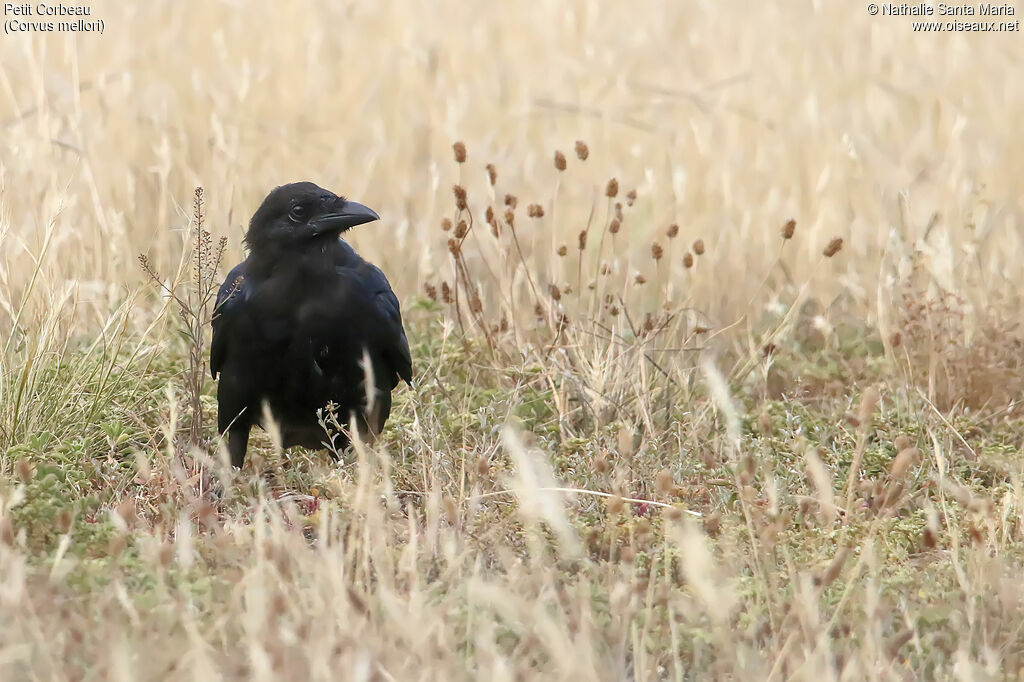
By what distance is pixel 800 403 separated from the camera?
5.08 metres

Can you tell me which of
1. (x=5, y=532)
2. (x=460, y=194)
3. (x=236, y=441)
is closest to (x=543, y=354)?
(x=460, y=194)

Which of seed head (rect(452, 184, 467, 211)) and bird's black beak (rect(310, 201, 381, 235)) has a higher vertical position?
seed head (rect(452, 184, 467, 211))

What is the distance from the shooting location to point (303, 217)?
4703mm

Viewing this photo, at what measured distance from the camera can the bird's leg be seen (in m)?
Answer: 4.80

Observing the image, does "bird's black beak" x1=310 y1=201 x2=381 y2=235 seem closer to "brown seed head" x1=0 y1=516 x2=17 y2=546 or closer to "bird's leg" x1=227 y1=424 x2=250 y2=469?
"bird's leg" x1=227 y1=424 x2=250 y2=469

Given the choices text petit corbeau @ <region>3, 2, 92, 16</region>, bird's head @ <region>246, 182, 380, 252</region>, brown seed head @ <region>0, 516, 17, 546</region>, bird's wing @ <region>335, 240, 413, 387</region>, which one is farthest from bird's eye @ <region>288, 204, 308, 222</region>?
text petit corbeau @ <region>3, 2, 92, 16</region>

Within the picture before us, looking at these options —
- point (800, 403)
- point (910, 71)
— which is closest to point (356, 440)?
point (800, 403)

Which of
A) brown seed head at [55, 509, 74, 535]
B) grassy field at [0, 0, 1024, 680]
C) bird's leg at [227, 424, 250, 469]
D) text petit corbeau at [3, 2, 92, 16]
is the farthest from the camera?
text petit corbeau at [3, 2, 92, 16]

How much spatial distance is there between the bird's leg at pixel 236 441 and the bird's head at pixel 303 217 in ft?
2.03

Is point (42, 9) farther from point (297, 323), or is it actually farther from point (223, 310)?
point (297, 323)

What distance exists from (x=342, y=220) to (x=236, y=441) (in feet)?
2.82

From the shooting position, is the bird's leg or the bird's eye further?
the bird's leg

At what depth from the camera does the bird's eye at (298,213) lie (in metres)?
4.69

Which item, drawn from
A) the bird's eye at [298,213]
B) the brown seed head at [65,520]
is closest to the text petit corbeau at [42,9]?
the bird's eye at [298,213]
